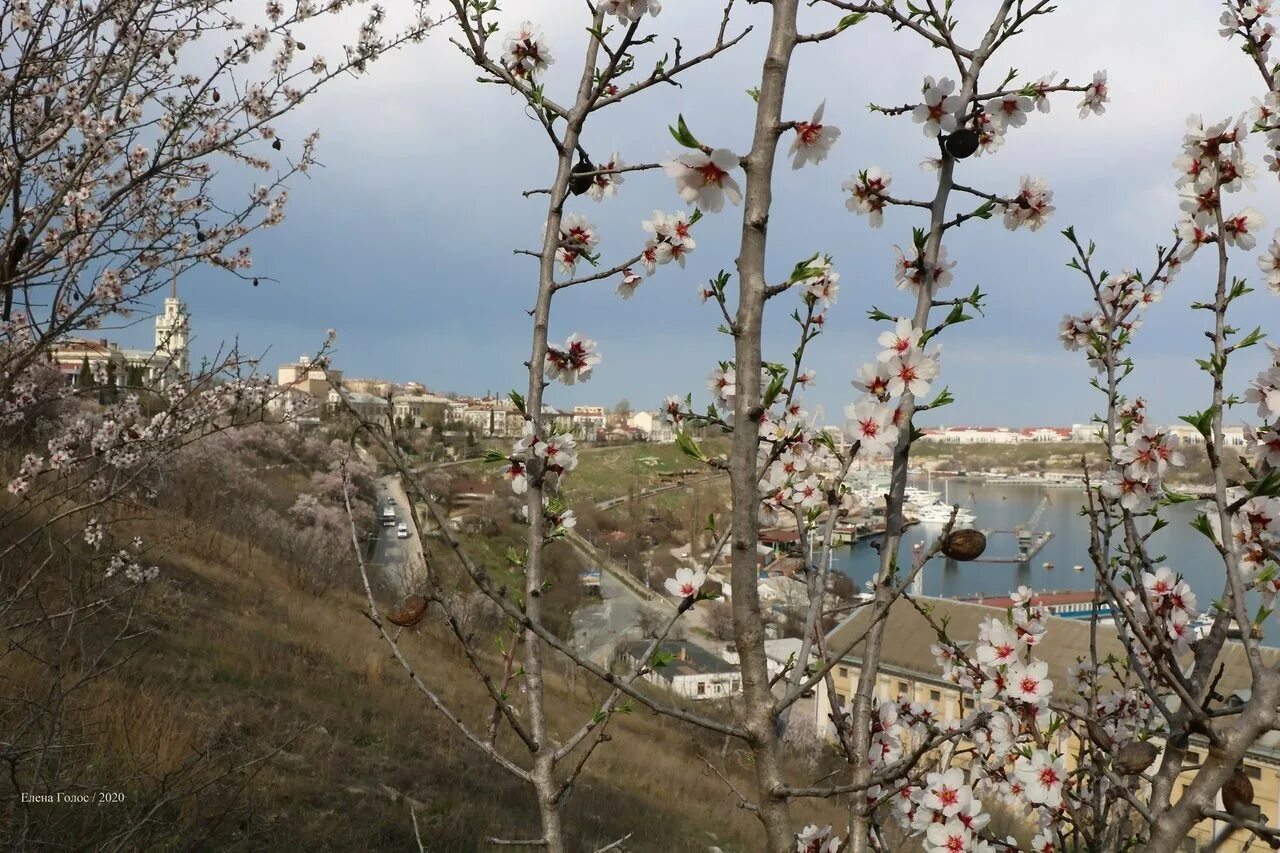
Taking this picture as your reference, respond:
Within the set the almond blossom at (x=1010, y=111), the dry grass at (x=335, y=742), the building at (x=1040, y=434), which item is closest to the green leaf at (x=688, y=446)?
the almond blossom at (x=1010, y=111)

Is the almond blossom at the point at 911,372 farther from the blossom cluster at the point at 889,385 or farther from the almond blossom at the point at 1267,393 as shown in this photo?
the almond blossom at the point at 1267,393

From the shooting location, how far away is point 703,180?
1178mm

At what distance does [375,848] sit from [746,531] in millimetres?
5627

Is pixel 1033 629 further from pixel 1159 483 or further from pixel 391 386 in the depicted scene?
pixel 391 386

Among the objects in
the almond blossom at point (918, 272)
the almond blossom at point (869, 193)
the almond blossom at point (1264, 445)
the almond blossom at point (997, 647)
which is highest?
the almond blossom at point (869, 193)

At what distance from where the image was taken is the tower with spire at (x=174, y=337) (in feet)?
13.1

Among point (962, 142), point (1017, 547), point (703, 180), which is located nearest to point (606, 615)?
point (1017, 547)

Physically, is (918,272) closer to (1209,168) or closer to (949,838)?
(1209,168)

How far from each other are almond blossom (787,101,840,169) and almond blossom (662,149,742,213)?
0.49ft

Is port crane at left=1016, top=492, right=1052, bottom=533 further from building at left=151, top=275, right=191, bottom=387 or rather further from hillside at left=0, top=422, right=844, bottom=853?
building at left=151, top=275, right=191, bottom=387

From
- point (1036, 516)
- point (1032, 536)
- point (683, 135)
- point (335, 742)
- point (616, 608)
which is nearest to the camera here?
point (683, 135)

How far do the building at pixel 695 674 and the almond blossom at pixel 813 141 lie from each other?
650 inches

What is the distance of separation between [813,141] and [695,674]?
88.5ft

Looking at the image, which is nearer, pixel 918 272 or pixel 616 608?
pixel 918 272
